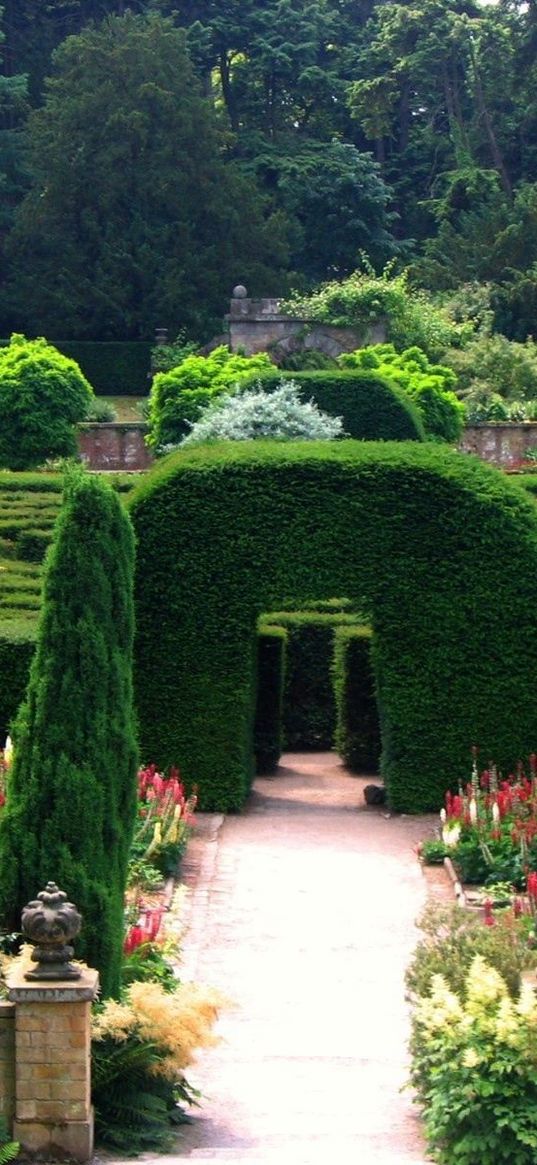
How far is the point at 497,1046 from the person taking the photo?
8.83 metres

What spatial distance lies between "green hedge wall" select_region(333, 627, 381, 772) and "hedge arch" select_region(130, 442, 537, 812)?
9.93 feet

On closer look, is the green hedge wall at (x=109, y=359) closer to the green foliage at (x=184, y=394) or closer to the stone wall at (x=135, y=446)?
the stone wall at (x=135, y=446)

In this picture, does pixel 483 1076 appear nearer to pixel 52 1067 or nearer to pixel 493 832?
pixel 52 1067

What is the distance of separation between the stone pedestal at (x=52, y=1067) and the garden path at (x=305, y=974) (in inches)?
19.4

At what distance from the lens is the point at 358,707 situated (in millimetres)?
20609

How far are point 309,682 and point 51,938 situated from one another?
576 inches

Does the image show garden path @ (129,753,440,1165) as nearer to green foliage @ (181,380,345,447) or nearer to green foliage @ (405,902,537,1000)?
green foliage @ (405,902,537,1000)

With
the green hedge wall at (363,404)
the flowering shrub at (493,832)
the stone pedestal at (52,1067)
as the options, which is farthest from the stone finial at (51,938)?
the green hedge wall at (363,404)

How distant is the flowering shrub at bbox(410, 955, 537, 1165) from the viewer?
8656mm

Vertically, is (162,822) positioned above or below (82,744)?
below

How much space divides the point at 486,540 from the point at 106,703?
24.6 ft

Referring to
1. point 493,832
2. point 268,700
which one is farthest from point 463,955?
point 268,700

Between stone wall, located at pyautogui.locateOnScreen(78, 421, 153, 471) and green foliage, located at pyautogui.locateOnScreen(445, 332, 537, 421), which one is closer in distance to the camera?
stone wall, located at pyautogui.locateOnScreen(78, 421, 153, 471)

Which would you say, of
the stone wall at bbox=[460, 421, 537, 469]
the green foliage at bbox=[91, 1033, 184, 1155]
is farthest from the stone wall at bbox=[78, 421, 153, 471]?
the green foliage at bbox=[91, 1033, 184, 1155]
